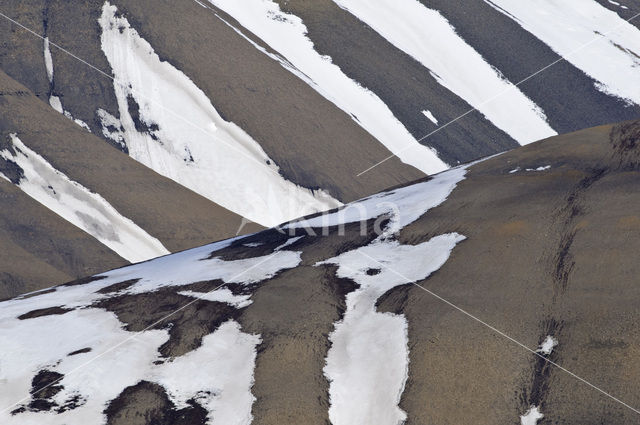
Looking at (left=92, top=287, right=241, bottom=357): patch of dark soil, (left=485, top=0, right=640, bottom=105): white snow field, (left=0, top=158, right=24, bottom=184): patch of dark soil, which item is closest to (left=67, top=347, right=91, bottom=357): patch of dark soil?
(left=92, top=287, right=241, bottom=357): patch of dark soil

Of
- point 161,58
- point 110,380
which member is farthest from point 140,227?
point 110,380

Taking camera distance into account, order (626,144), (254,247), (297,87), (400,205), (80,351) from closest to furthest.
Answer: (80,351), (626,144), (400,205), (254,247), (297,87)

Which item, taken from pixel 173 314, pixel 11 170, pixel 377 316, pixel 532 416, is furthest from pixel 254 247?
pixel 11 170

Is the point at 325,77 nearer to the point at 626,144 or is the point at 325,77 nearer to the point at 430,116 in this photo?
the point at 430,116

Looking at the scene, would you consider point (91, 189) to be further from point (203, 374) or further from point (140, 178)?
point (203, 374)

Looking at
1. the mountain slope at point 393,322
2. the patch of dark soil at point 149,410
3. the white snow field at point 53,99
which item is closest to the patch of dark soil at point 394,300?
A: the mountain slope at point 393,322

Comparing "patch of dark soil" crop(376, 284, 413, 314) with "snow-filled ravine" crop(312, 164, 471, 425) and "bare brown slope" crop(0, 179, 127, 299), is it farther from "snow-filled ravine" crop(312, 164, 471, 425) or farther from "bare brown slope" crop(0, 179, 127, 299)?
"bare brown slope" crop(0, 179, 127, 299)

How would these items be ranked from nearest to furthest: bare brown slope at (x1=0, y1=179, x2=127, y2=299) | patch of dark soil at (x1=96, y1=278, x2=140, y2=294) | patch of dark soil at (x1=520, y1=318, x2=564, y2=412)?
patch of dark soil at (x1=520, y1=318, x2=564, y2=412)
patch of dark soil at (x1=96, y1=278, x2=140, y2=294)
bare brown slope at (x1=0, y1=179, x2=127, y2=299)
